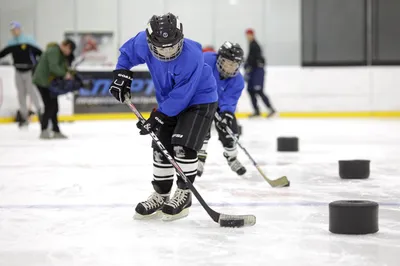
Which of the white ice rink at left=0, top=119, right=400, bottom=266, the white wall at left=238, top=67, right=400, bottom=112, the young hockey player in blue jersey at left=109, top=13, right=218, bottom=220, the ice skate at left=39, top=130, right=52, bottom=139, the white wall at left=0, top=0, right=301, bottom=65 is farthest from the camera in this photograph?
the white wall at left=0, top=0, right=301, bottom=65

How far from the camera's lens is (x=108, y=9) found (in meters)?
12.4

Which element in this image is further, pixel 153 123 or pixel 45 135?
pixel 45 135

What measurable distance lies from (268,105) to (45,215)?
815 cm

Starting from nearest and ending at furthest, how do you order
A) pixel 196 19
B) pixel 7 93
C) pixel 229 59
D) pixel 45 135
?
pixel 229 59
pixel 45 135
pixel 7 93
pixel 196 19

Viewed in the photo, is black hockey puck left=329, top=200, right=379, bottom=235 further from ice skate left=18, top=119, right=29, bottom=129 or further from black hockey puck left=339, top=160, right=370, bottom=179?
ice skate left=18, top=119, right=29, bottom=129

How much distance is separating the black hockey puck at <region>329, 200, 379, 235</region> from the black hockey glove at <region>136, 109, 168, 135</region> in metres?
0.80

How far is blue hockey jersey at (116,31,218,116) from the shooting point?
10.7 ft

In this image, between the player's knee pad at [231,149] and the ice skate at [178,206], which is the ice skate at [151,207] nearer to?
the ice skate at [178,206]

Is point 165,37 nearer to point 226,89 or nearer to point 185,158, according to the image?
point 185,158

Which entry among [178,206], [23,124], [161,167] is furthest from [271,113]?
[178,206]

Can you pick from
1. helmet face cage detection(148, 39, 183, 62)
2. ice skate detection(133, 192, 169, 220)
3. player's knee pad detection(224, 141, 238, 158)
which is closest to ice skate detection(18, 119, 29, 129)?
player's knee pad detection(224, 141, 238, 158)

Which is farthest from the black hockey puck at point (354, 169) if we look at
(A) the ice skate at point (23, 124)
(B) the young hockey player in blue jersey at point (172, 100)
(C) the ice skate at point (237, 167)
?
(A) the ice skate at point (23, 124)

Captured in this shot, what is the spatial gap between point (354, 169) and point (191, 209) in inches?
56.0

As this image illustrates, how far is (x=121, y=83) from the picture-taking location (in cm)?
330
